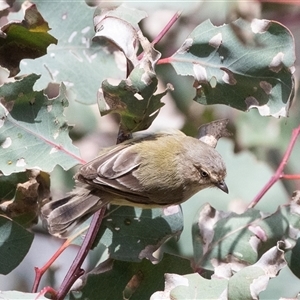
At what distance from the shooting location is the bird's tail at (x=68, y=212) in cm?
165

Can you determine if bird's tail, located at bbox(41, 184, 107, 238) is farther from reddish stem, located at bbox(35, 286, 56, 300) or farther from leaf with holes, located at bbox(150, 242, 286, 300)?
leaf with holes, located at bbox(150, 242, 286, 300)

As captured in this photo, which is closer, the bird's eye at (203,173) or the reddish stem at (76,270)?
the reddish stem at (76,270)

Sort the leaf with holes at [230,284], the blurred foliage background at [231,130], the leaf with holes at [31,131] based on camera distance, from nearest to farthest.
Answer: the leaf with holes at [230,284]
the leaf with holes at [31,131]
the blurred foliage background at [231,130]

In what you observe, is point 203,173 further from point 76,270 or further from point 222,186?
point 76,270

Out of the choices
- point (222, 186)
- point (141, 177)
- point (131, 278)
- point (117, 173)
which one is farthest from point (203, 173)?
point (131, 278)

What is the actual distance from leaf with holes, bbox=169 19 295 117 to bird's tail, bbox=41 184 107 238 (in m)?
0.41

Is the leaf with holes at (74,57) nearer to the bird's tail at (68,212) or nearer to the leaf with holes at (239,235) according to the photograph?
the bird's tail at (68,212)

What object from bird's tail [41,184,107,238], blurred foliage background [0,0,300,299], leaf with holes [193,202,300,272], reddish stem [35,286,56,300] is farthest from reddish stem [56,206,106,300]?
blurred foliage background [0,0,300,299]

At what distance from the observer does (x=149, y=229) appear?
1668 mm

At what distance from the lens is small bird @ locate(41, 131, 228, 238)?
1.65 m

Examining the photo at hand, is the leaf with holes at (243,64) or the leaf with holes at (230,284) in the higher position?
the leaf with holes at (243,64)

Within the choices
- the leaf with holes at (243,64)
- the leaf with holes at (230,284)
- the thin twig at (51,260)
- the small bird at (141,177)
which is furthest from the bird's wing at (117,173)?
the leaf with holes at (230,284)

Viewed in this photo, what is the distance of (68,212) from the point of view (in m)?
1.66

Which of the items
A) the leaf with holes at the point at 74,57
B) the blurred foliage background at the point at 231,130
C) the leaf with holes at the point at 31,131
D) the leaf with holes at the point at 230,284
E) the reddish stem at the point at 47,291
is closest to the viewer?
the leaf with holes at the point at 230,284
